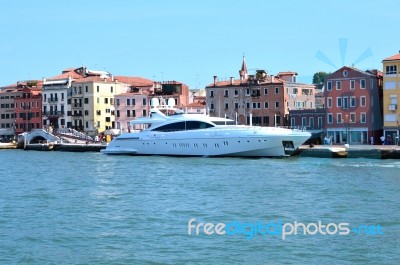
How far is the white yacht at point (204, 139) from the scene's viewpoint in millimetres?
51781

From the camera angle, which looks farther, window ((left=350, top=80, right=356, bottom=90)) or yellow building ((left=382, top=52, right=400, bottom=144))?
window ((left=350, top=80, right=356, bottom=90))

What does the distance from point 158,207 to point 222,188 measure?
5.87 m

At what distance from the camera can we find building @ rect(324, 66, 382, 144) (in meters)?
62.9

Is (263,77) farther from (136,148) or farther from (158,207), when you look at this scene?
(158,207)

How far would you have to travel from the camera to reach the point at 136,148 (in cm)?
5938

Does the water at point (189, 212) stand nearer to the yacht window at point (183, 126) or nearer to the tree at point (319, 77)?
the yacht window at point (183, 126)

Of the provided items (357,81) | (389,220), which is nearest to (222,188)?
(389,220)

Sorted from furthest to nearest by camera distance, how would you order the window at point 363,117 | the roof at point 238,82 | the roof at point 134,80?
the roof at point 134,80
the roof at point 238,82
the window at point 363,117

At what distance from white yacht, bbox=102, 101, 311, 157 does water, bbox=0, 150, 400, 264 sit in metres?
9.78

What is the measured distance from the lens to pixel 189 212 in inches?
950

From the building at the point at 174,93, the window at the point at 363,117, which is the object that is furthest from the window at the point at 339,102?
the building at the point at 174,93

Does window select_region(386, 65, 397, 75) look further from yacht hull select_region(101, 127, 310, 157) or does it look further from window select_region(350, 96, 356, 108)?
yacht hull select_region(101, 127, 310, 157)

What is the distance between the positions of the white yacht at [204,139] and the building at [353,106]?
12.3 metres

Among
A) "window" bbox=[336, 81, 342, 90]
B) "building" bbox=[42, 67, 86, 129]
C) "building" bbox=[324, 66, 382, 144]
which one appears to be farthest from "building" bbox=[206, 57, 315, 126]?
"building" bbox=[42, 67, 86, 129]
